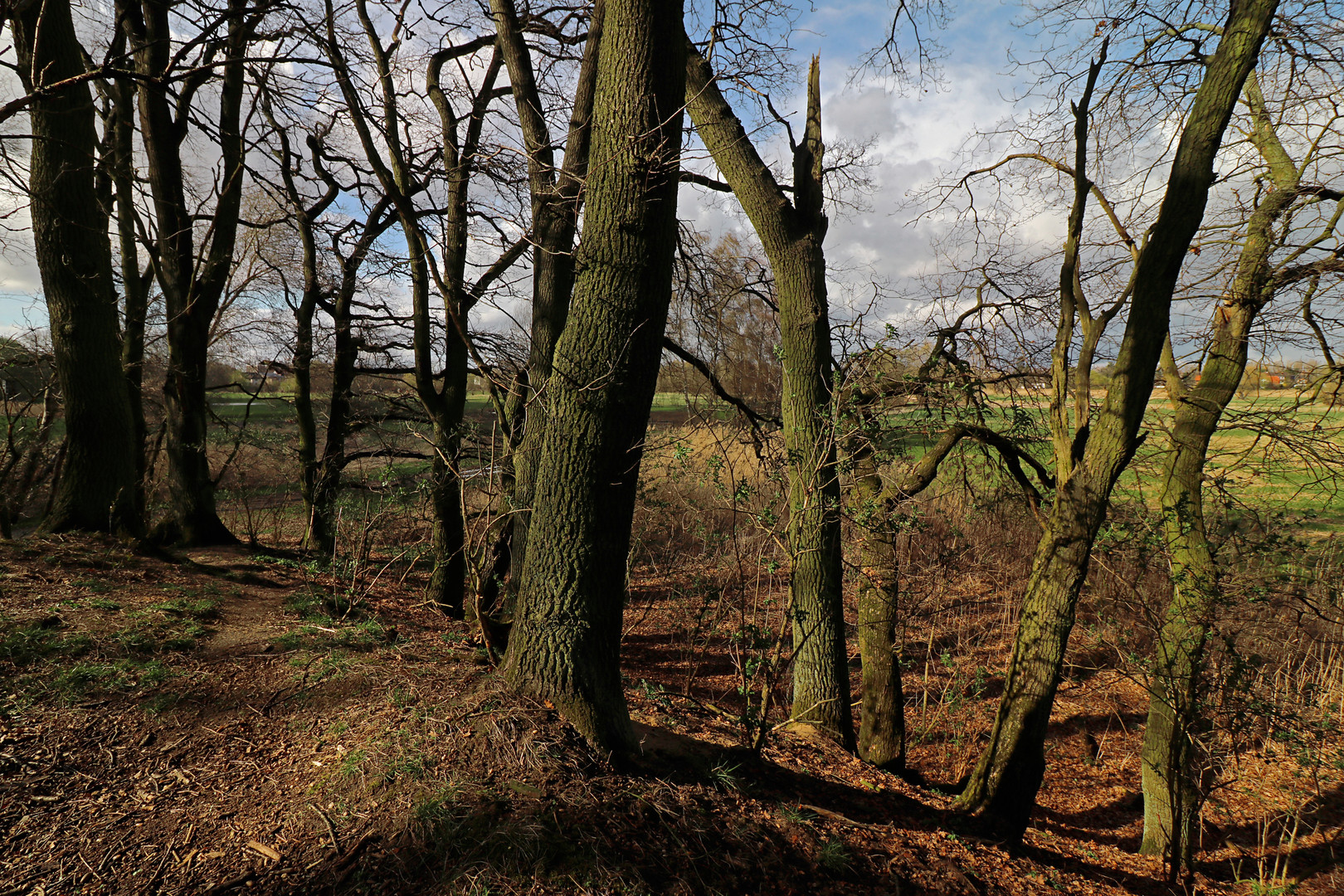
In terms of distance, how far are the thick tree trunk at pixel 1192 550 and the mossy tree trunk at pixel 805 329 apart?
3.22 m

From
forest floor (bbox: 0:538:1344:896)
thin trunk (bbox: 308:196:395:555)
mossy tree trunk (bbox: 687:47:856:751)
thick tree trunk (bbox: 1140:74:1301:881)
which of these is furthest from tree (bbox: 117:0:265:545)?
thick tree trunk (bbox: 1140:74:1301:881)

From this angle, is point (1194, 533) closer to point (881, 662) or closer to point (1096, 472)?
point (1096, 472)

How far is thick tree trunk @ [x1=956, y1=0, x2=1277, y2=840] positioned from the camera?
5.27 metres

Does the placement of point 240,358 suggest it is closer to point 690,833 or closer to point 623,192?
point 623,192

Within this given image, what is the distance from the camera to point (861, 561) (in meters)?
6.68

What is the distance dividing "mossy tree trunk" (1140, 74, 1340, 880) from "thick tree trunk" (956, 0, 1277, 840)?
1410mm

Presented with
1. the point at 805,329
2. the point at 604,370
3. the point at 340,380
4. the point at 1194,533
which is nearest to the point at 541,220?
the point at 805,329

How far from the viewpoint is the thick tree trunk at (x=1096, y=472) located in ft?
17.3

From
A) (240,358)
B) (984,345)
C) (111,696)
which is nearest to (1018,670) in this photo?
(984,345)

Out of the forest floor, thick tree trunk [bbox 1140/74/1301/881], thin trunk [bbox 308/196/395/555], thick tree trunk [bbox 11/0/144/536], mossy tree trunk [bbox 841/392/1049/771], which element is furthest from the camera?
thin trunk [bbox 308/196/395/555]

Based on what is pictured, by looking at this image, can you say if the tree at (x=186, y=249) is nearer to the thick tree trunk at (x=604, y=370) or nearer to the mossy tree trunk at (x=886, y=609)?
the thick tree trunk at (x=604, y=370)

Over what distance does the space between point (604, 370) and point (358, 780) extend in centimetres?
224

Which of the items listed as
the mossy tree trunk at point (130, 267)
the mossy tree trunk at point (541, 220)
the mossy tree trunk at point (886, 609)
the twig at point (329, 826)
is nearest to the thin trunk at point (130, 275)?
the mossy tree trunk at point (130, 267)

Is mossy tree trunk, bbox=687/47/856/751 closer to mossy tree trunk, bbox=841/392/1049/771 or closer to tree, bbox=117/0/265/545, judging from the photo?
mossy tree trunk, bbox=841/392/1049/771
